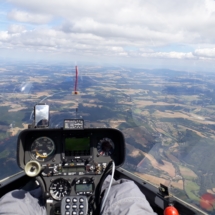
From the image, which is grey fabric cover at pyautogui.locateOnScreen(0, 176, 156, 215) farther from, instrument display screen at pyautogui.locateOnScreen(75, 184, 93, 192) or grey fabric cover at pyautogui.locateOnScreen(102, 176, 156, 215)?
instrument display screen at pyautogui.locateOnScreen(75, 184, 93, 192)

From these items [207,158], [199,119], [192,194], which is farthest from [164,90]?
[192,194]

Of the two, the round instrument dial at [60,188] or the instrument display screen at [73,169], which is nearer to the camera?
the round instrument dial at [60,188]

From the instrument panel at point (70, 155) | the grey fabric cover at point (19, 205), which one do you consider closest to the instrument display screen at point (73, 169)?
the instrument panel at point (70, 155)

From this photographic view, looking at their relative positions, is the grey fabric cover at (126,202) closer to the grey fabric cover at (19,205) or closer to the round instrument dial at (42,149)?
the grey fabric cover at (19,205)

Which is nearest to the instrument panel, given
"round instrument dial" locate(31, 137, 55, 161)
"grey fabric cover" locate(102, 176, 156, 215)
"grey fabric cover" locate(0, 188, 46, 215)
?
"round instrument dial" locate(31, 137, 55, 161)

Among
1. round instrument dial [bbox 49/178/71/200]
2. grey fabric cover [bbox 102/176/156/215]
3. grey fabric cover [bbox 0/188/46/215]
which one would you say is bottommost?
round instrument dial [bbox 49/178/71/200]

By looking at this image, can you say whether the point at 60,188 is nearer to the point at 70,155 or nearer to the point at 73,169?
the point at 73,169

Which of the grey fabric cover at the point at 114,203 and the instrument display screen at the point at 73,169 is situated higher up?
the grey fabric cover at the point at 114,203
